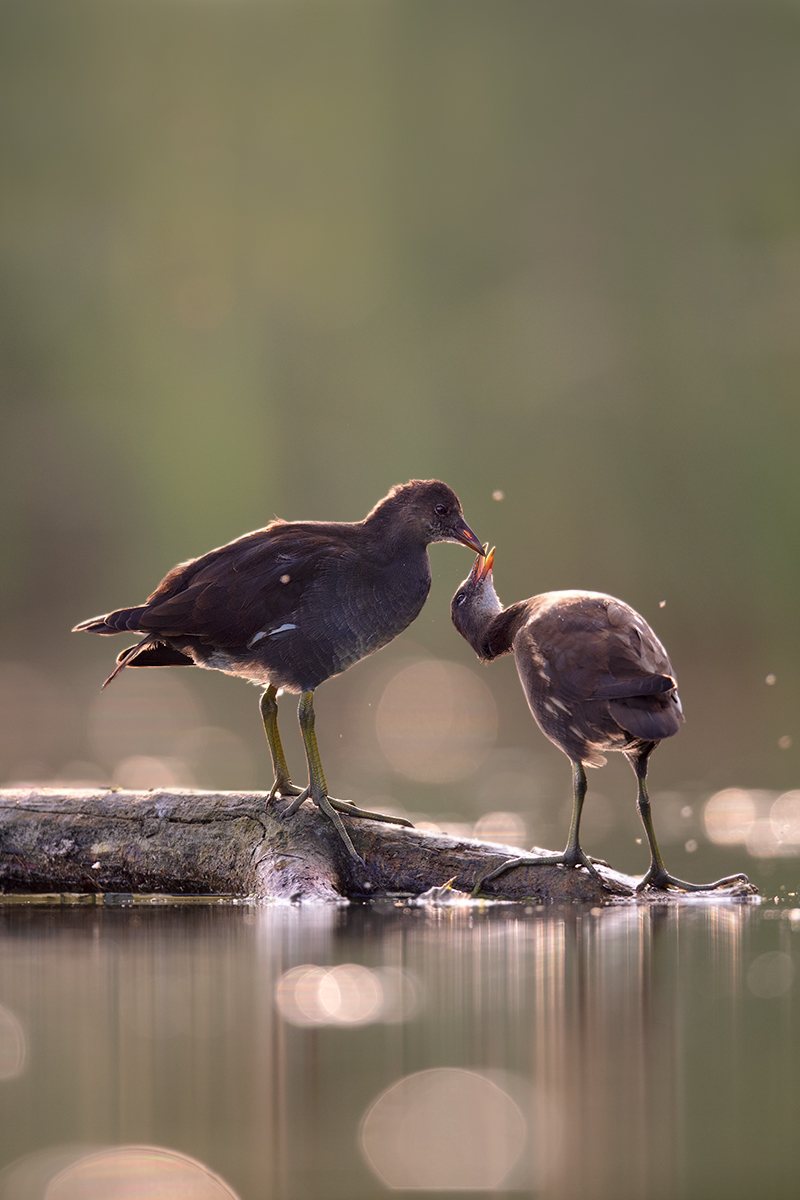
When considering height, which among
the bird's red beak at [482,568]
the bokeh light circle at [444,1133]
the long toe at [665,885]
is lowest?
the long toe at [665,885]

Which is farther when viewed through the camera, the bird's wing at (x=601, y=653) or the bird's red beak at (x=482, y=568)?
the bird's red beak at (x=482, y=568)

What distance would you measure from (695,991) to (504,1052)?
3.13 feet

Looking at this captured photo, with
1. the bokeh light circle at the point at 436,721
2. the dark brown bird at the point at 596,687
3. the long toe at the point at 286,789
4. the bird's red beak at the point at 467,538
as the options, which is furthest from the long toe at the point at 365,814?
the bokeh light circle at the point at 436,721

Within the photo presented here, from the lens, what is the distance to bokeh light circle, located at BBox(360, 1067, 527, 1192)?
291cm

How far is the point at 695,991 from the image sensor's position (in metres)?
A: 4.36

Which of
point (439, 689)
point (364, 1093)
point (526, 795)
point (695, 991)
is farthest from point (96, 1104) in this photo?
point (439, 689)

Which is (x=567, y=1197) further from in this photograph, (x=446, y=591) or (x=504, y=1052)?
(x=446, y=591)

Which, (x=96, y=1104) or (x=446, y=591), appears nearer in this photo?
(x=96, y=1104)

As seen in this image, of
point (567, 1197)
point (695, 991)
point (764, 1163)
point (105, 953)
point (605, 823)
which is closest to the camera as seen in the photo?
point (567, 1197)

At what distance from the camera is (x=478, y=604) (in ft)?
24.0

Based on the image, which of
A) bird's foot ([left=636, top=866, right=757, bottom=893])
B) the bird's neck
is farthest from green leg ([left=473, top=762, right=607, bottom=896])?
the bird's neck

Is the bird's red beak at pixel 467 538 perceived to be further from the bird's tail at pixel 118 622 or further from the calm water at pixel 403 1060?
the calm water at pixel 403 1060

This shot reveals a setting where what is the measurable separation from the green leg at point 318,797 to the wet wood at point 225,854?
0.21 ft

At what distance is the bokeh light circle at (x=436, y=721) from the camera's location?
1510 cm
